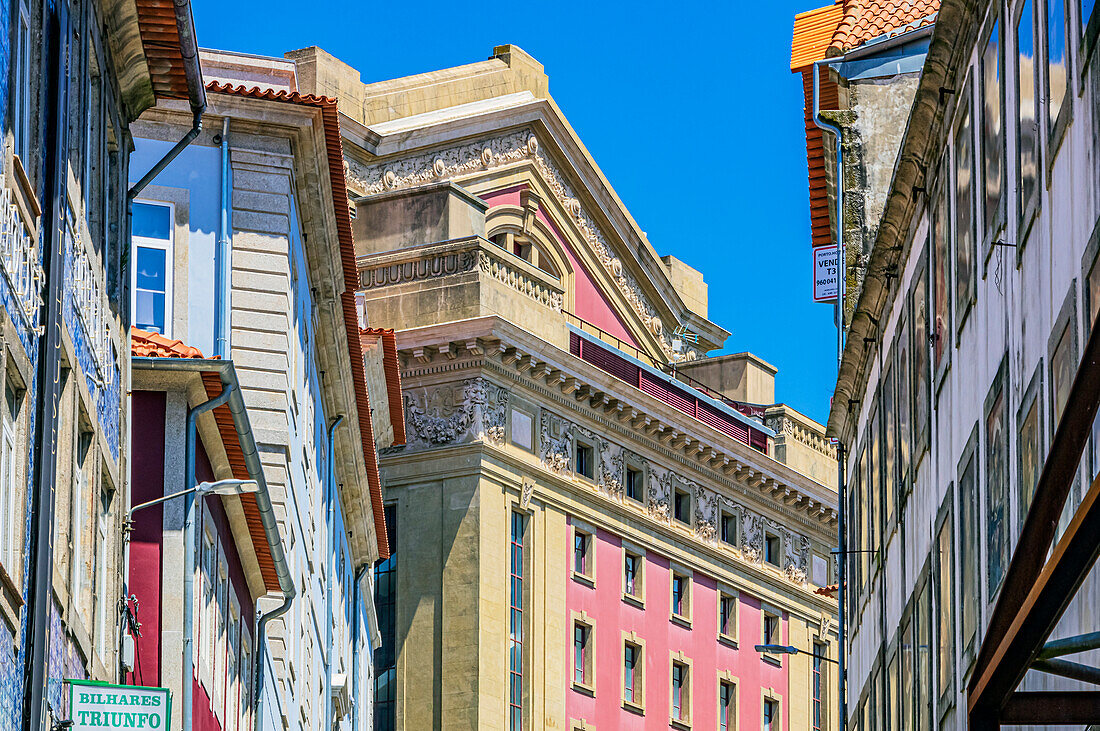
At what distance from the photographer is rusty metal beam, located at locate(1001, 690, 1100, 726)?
1220cm

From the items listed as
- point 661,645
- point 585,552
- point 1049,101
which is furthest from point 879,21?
point 661,645

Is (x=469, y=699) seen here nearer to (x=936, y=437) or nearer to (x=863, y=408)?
(x=863, y=408)

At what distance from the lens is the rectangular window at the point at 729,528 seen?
246 feet

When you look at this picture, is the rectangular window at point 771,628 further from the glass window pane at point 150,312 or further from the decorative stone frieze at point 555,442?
the glass window pane at point 150,312

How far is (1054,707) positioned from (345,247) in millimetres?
31525

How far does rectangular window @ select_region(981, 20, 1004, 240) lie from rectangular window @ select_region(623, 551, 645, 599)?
4602 cm

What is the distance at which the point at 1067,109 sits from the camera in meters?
19.2

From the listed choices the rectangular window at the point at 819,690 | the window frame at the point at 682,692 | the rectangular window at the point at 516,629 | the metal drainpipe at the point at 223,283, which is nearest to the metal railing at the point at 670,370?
the rectangular window at the point at 819,690

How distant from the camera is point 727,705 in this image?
74250mm

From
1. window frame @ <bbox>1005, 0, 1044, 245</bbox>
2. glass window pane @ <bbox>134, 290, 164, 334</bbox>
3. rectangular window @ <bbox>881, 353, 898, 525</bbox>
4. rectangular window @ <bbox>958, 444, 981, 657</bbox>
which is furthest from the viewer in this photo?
glass window pane @ <bbox>134, 290, 164, 334</bbox>

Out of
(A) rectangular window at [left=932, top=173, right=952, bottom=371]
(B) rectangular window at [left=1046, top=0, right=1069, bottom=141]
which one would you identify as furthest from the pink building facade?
(B) rectangular window at [left=1046, top=0, right=1069, bottom=141]

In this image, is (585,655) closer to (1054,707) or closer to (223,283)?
(223,283)

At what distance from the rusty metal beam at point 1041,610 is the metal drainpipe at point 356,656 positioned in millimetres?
41572

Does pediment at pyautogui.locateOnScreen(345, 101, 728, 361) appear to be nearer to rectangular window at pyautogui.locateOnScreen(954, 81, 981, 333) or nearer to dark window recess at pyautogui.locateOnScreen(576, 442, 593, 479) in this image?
dark window recess at pyautogui.locateOnScreen(576, 442, 593, 479)
